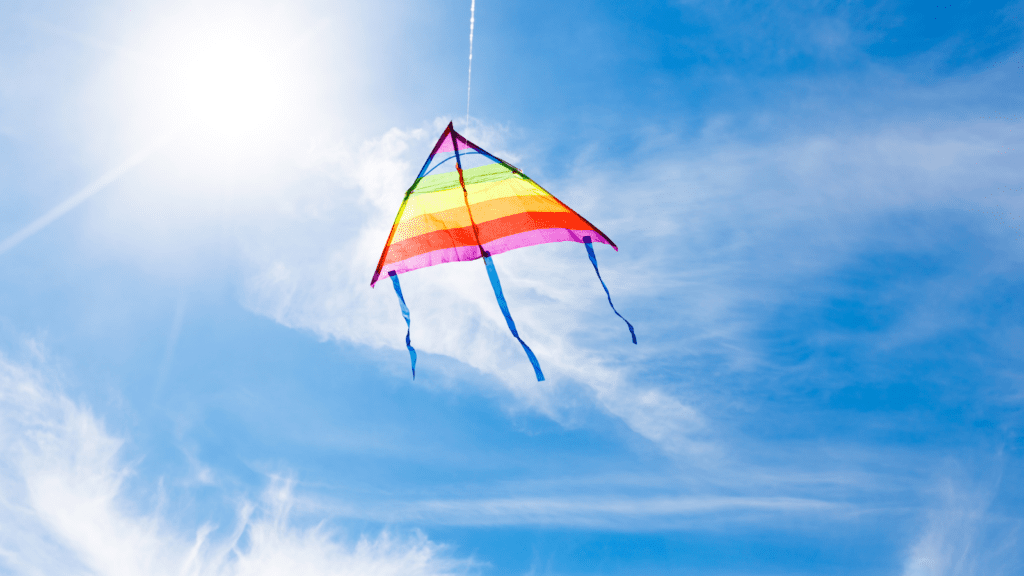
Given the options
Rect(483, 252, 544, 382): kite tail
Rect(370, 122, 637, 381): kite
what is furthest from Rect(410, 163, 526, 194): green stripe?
Rect(483, 252, 544, 382): kite tail

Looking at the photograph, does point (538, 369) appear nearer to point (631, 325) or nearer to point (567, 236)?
point (631, 325)

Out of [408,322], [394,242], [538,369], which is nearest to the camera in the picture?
[538,369]

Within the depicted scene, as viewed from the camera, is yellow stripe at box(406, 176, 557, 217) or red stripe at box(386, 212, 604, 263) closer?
red stripe at box(386, 212, 604, 263)

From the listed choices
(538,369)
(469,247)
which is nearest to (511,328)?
(538,369)

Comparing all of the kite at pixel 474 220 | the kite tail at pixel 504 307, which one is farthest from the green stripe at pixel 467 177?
the kite tail at pixel 504 307

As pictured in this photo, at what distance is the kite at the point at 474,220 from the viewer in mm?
9047

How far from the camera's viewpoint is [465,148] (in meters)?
8.55

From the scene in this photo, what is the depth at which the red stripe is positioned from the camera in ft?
29.9

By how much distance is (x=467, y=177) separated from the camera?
31.4 feet

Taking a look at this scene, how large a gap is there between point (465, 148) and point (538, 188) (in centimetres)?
152

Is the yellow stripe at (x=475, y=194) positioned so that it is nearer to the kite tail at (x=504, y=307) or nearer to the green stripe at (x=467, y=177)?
the green stripe at (x=467, y=177)

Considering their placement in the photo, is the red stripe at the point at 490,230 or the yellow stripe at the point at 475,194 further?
the yellow stripe at the point at 475,194

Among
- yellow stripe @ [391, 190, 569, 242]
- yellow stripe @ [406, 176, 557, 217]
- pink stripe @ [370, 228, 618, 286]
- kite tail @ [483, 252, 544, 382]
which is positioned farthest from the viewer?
yellow stripe @ [406, 176, 557, 217]

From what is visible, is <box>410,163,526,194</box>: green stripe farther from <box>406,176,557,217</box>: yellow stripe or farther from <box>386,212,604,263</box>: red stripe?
<box>386,212,604,263</box>: red stripe
